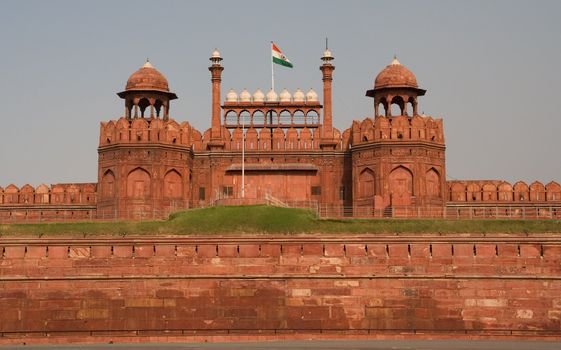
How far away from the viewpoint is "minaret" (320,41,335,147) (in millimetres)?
47969

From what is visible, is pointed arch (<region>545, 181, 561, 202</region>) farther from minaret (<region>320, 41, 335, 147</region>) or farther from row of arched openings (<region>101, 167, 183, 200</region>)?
row of arched openings (<region>101, 167, 183, 200</region>)

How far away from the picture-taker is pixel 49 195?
158ft

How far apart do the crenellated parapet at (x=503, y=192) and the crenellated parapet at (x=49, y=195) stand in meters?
19.2

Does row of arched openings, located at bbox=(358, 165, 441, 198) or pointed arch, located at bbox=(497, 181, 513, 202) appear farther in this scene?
pointed arch, located at bbox=(497, 181, 513, 202)

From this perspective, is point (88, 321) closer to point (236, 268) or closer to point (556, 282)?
point (236, 268)

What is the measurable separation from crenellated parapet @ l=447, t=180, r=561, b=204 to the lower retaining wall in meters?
9.40

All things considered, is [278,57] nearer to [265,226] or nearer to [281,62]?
[281,62]

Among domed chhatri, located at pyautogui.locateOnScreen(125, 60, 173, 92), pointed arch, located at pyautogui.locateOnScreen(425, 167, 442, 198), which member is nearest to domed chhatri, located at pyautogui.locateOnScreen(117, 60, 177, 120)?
domed chhatri, located at pyautogui.locateOnScreen(125, 60, 173, 92)

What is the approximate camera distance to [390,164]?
146 ft

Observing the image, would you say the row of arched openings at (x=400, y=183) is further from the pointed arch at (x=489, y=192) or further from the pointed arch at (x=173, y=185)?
the pointed arch at (x=173, y=185)

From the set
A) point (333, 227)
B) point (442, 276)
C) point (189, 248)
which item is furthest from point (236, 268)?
point (442, 276)

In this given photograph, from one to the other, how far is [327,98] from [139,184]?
11.2m

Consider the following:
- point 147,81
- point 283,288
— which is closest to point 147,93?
point 147,81

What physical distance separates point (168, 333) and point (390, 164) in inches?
570
